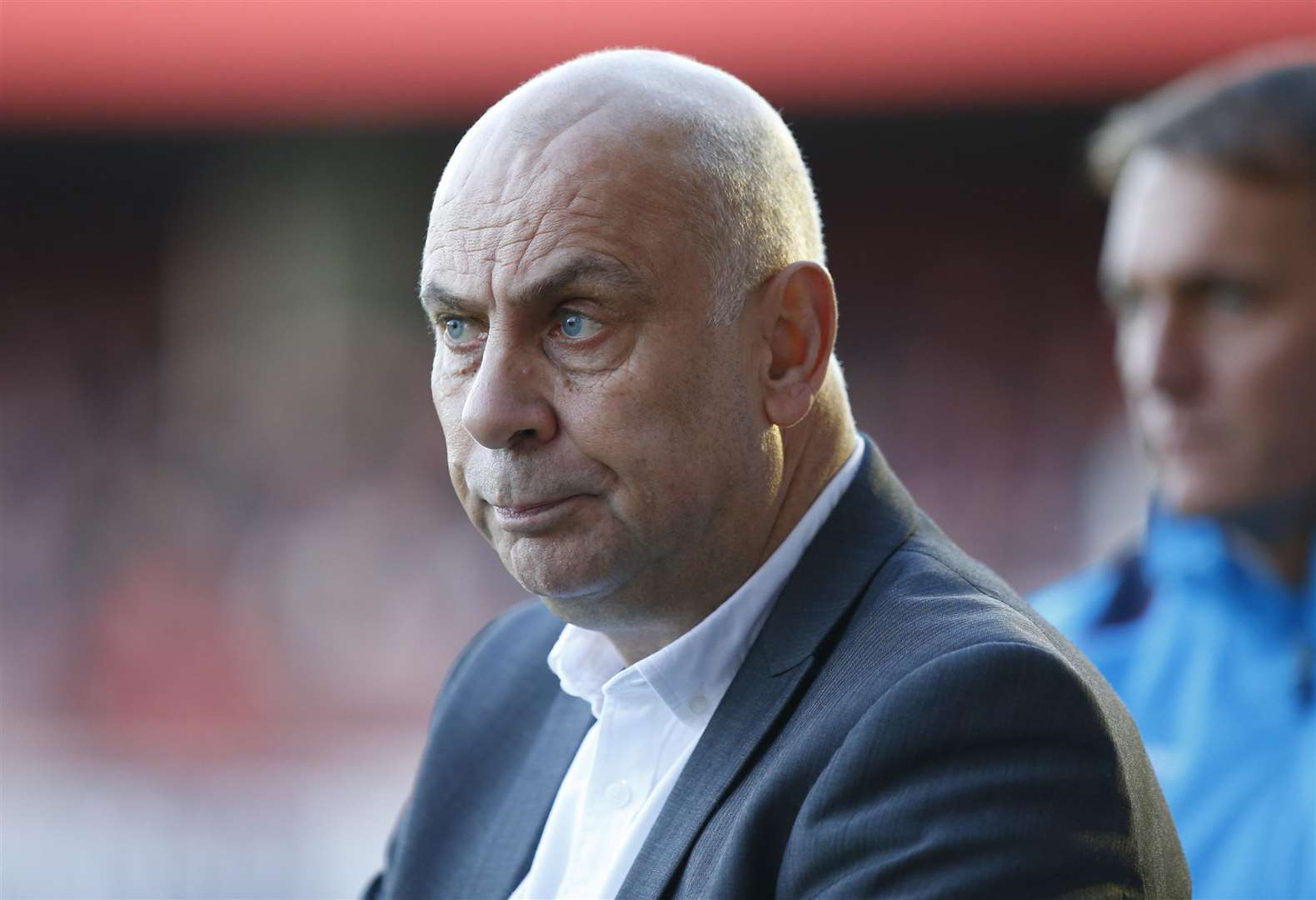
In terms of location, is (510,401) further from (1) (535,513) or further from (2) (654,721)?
(2) (654,721)

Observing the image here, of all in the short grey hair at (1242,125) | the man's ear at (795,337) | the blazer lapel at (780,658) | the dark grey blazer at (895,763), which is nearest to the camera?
the dark grey blazer at (895,763)

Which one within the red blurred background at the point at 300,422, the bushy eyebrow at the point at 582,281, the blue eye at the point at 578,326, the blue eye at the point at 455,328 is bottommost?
the red blurred background at the point at 300,422

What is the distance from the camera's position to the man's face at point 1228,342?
2.34m

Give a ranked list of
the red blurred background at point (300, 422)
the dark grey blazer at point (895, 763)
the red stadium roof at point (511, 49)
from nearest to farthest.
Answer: the dark grey blazer at point (895, 763)
the red stadium roof at point (511, 49)
the red blurred background at point (300, 422)

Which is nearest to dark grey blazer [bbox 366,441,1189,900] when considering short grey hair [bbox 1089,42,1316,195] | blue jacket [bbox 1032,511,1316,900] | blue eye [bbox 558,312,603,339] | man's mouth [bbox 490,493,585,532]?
man's mouth [bbox 490,493,585,532]

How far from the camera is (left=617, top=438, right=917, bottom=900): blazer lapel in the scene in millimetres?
1534

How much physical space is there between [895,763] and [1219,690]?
4.34 ft

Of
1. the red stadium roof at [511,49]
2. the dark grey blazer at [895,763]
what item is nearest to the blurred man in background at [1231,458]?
the dark grey blazer at [895,763]

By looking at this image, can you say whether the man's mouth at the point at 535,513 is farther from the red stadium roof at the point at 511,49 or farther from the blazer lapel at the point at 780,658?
the red stadium roof at the point at 511,49

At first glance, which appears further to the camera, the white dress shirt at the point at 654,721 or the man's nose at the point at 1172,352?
the man's nose at the point at 1172,352

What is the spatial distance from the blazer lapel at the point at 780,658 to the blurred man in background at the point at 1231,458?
34.4 inches

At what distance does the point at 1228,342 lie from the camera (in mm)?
2357

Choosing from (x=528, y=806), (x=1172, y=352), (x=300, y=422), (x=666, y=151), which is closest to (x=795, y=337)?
(x=666, y=151)

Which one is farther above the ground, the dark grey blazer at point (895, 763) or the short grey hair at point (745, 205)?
the short grey hair at point (745, 205)
